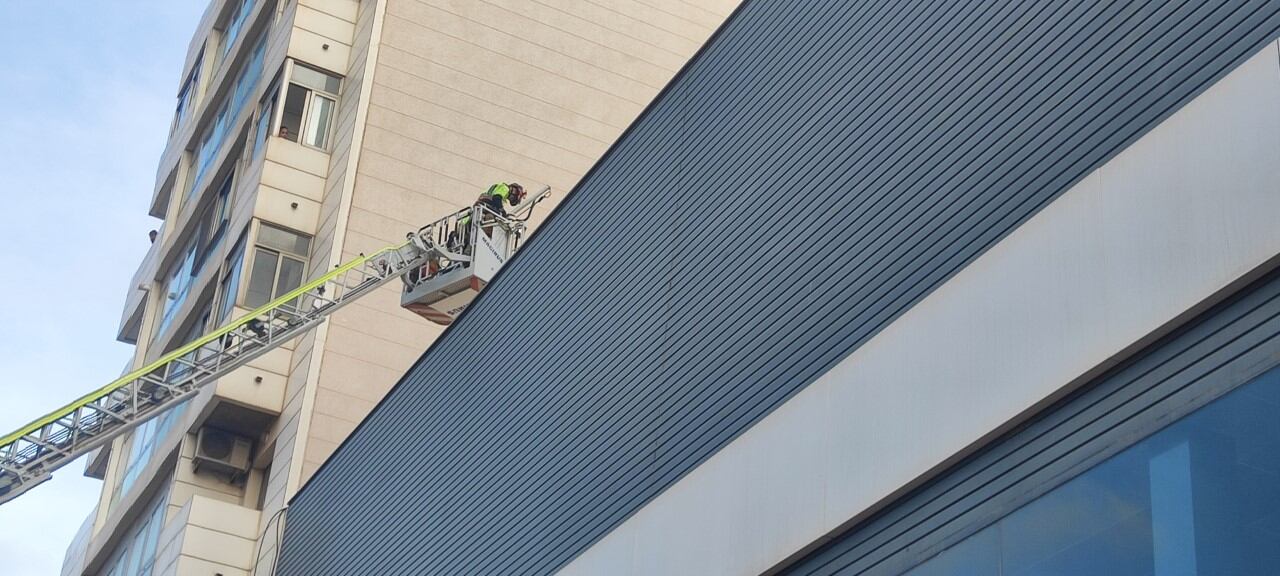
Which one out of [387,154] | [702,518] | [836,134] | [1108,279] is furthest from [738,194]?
[387,154]

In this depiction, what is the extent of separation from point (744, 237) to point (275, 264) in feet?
79.6

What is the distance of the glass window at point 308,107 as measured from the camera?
46.3m

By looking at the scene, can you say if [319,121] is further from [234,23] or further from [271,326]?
[234,23]

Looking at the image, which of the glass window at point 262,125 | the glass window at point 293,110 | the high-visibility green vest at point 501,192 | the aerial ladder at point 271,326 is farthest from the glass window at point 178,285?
the high-visibility green vest at point 501,192

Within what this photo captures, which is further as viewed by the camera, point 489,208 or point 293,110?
point 293,110

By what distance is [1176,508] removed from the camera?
42.3 ft

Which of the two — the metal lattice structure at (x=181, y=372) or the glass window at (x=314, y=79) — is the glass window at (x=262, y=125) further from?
the metal lattice structure at (x=181, y=372)

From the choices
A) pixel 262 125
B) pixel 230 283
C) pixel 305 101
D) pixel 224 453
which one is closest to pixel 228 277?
pixel 230 283

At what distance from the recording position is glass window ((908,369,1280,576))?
12242mm

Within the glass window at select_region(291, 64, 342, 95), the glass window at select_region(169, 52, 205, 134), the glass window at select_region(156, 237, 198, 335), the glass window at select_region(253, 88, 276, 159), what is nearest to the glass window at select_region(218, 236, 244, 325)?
the glass window at select_region(253, 88, 276, 159)

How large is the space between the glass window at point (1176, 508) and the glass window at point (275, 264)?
104 ft

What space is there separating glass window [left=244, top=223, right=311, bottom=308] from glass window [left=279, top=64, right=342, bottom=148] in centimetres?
305

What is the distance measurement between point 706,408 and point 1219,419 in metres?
9.50

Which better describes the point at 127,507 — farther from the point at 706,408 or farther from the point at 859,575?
the point at 859,575
